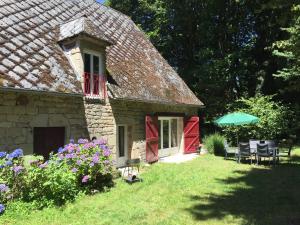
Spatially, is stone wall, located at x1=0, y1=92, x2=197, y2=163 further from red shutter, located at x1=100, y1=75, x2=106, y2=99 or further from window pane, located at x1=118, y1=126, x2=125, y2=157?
red shutter, located at x1=100, y1=75, x2=106, y2=99

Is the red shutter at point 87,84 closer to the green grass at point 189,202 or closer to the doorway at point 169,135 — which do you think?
the green grass at point 189,202

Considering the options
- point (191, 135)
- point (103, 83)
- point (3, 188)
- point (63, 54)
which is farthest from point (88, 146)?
point (191, 135)

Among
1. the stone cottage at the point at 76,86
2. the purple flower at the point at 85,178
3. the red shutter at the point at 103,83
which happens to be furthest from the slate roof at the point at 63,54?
the purple flower at the point at 85,178

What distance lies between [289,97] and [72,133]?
16709 millimetres

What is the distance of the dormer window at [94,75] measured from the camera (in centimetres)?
1032

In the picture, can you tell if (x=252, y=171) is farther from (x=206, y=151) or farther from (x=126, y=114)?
(x=206, y=151)

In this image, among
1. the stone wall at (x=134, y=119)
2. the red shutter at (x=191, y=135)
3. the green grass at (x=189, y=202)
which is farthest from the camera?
the red shutter at (x=191, y=135)

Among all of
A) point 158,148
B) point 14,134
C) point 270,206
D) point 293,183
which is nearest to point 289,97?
point 158,148

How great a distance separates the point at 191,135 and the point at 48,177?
414 inches

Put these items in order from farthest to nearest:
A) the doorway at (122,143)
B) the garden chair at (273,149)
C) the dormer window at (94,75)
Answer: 1. the garden chair at (273,149)
2. the doorway at (122,143)
3. the dormer window at (94,75)

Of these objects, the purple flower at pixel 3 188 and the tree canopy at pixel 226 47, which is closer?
the purple flower at pixel 3 188

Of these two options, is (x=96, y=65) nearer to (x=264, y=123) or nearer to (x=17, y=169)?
(x=17, y=169)

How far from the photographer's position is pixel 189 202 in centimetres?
711

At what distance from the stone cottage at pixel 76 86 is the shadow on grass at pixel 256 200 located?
163 inches
